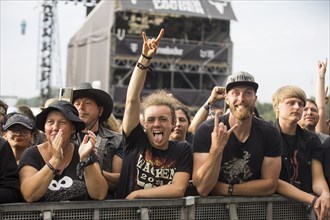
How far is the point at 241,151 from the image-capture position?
3686 mm

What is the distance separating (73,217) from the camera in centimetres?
298

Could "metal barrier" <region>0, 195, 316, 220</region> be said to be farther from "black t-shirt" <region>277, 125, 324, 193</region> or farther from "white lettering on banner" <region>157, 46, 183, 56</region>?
"white lettering on banner" <region>157, 46, 183, 56</region>

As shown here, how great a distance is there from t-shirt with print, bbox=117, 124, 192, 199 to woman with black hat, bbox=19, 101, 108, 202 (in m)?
0.34

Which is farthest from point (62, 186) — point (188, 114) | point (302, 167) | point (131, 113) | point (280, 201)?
point (188, 114)

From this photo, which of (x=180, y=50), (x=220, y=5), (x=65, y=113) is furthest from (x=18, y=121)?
(x=220, y=5)

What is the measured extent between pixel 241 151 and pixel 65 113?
1219 mm

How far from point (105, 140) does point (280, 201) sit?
1.33 meters

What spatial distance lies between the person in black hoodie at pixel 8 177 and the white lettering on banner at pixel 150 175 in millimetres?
790

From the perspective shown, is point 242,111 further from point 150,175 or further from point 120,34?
point 120,34

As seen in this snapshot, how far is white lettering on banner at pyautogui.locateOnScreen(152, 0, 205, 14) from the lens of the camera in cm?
2745

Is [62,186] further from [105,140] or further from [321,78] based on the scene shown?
[321,78]

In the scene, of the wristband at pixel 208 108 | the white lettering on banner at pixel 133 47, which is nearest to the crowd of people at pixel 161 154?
the wristband at pixel 208 108

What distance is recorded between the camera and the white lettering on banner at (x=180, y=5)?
27.5 m

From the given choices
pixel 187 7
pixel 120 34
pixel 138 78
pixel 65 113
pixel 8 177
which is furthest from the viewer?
pixel 187 7
